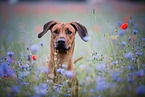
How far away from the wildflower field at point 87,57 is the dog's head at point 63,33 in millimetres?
269

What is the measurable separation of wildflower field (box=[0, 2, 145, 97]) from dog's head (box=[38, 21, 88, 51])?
→ 0.27 m

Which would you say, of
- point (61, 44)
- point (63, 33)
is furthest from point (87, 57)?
point (61, 44)

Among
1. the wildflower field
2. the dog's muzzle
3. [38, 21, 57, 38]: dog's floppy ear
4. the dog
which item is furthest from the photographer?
[38, 21, 57, 38]: dog's floppy ear

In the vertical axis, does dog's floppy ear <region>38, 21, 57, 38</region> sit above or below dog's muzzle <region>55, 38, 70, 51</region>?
above

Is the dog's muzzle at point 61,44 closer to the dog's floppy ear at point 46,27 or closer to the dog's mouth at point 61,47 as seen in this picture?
the dog's mouth at point 61,47

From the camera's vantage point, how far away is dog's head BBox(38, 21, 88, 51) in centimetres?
259

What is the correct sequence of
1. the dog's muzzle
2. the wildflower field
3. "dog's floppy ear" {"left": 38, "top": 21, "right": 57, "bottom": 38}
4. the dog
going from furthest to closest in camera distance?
"dog's floppy ear" {"left": 38, "top": 21, "right": 57, "bottom": 38} → the dog → the dog's muzzle → the wildflower field

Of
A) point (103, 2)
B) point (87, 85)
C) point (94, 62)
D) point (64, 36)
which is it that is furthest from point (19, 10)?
point (87, 85)

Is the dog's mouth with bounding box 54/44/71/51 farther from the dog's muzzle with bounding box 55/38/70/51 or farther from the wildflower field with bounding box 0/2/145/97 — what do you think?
the wildflower field with bounding box 0/2/145/97

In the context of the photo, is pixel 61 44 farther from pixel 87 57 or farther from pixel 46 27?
pixel 87 57

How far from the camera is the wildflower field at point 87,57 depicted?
1847 mm

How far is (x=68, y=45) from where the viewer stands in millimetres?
2682

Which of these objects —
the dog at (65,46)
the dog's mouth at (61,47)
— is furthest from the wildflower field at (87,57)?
the dog's mouth at (61,47)

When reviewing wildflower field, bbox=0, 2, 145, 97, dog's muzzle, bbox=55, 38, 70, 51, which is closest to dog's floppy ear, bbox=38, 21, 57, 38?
wildflower field, bbox=0, 2, 145, 97
